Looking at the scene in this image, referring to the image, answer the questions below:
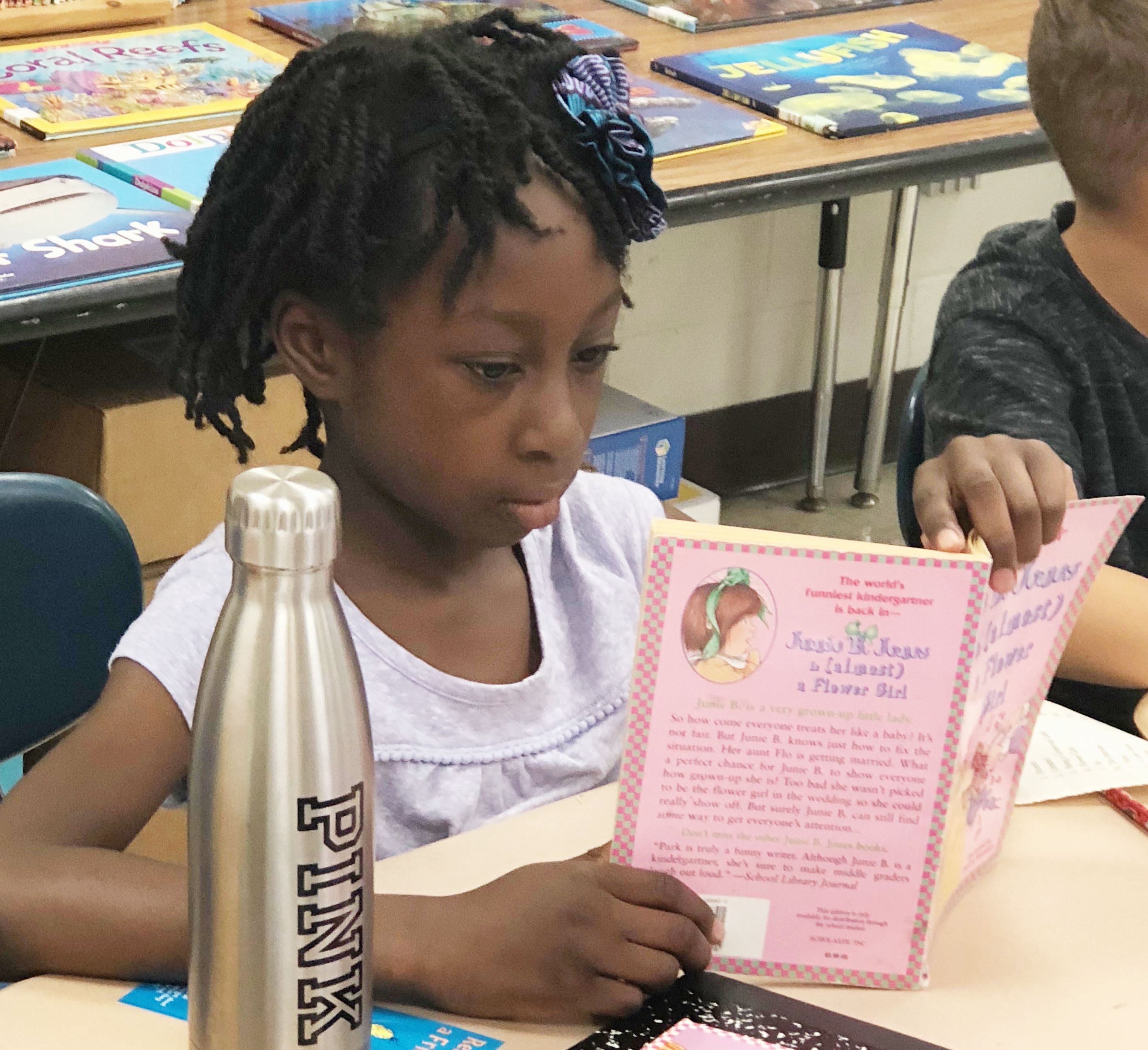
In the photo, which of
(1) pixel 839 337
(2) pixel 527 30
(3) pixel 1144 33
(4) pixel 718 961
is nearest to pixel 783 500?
(1) pixel 839 337

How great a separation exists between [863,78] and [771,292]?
99 centimetres

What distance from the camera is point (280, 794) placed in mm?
523

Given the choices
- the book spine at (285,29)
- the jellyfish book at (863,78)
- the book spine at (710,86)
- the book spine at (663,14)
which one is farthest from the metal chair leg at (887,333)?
the book spine at (285,29)

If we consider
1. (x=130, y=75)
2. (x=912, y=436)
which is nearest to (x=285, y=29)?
(x=130, y=75)

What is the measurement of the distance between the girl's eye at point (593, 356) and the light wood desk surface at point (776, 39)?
2.70ft

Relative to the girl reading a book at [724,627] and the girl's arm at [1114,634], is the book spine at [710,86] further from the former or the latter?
the girl reading a book at [724,627]

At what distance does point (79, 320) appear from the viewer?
1476 mm

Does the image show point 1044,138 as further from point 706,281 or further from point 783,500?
point 783,500

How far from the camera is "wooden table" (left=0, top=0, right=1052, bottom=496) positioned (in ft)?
4.87

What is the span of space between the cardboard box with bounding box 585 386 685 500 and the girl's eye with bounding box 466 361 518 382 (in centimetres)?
143

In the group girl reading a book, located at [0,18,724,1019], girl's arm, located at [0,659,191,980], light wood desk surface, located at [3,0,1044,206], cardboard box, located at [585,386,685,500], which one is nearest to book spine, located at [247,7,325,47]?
light wood desk surface, located at [3,0,1044,206]

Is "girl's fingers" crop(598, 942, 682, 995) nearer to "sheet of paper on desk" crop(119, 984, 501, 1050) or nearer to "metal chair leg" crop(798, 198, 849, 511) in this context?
"sheet of paper on desk" crop(119, 984, 501, 1050)

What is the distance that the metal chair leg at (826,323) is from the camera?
2852 millimetres

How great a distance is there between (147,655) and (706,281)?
2261mm
